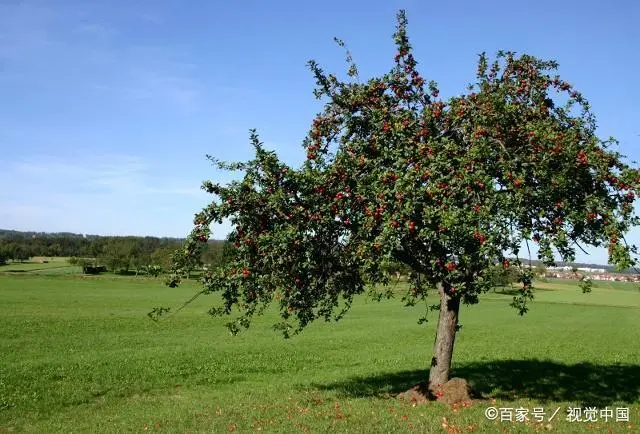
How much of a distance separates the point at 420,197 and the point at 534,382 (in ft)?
43.0

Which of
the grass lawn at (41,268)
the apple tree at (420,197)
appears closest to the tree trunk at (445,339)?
the apple tree at (420,197)

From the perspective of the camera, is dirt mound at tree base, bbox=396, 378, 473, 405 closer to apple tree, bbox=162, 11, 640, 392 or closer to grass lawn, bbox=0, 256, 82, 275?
apple tree, bbox=162, 11, 640, 392

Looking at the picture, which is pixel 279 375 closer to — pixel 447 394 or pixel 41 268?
pixel 447 394

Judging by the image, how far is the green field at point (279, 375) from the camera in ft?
44.2

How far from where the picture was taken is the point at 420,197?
1139cm

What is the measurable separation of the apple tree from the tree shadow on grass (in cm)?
359

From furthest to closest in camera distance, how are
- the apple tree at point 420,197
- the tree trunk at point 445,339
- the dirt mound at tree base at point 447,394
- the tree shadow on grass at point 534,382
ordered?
the tree shadow on grass at point 534,382 < the tree trunk at point 445,339 < the dirt mound at tree base at point 447,394 < the apple tree at point 420,197

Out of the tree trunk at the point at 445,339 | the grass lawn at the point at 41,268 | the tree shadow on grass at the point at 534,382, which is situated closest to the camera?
the tree trunk at the point at 445,339

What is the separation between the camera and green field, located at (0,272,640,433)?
13.5 m

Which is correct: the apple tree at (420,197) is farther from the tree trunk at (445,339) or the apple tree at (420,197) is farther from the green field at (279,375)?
the green field at (279,375)

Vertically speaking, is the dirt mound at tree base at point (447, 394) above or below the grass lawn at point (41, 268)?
above

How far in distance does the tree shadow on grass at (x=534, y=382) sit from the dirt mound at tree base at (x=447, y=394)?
0.88m

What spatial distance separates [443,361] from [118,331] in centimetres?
3007

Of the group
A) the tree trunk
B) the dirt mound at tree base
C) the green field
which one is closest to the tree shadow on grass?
the green field
